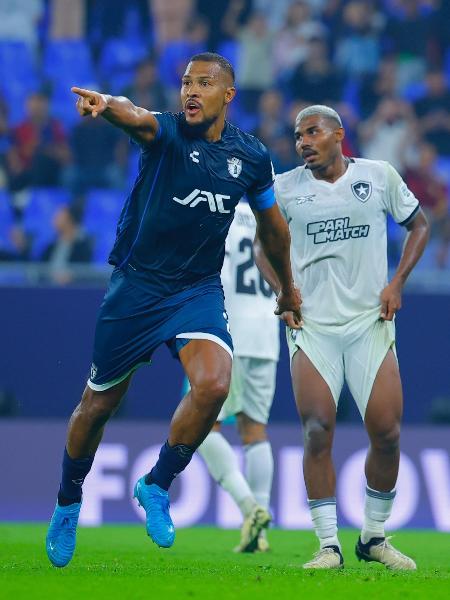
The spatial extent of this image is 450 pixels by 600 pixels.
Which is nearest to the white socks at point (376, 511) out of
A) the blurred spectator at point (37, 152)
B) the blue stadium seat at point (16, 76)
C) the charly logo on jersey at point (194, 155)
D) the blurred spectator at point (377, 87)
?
the charly logo on jersey at point (194, 155)

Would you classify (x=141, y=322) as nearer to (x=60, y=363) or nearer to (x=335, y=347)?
(x=335, y=347)

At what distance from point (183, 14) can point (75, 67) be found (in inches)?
64.5

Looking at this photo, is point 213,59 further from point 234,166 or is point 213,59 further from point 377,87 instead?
point 377,87

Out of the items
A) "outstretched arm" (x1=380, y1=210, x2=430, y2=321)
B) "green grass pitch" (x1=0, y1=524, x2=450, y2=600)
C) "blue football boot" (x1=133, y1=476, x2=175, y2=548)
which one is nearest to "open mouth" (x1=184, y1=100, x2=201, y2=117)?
"outstretched arm" (x1=380, y1=210, x2=430, y2=321)

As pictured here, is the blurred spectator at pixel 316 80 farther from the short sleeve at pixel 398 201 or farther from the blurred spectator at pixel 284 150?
the short sleeve at pixel 398 201

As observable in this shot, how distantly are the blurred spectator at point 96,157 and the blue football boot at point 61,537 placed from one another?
8.11 meters

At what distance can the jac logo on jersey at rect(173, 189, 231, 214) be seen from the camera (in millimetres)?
6359

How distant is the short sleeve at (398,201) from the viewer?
762 cm

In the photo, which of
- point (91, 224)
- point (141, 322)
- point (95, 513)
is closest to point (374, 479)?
point (141, 322)

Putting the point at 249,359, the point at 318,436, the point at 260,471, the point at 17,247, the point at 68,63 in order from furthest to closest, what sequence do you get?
the point at 68,63 → the point at 17,247 → the point at 249,359 → the point at 260,471 → the point at 318,436

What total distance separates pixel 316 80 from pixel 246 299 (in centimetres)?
630

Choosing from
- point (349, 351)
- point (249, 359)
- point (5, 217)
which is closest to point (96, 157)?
point (5, 217)

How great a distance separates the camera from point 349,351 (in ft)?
24.3

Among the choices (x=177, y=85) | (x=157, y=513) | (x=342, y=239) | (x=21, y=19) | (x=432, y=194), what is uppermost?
(x=21, y=19)
